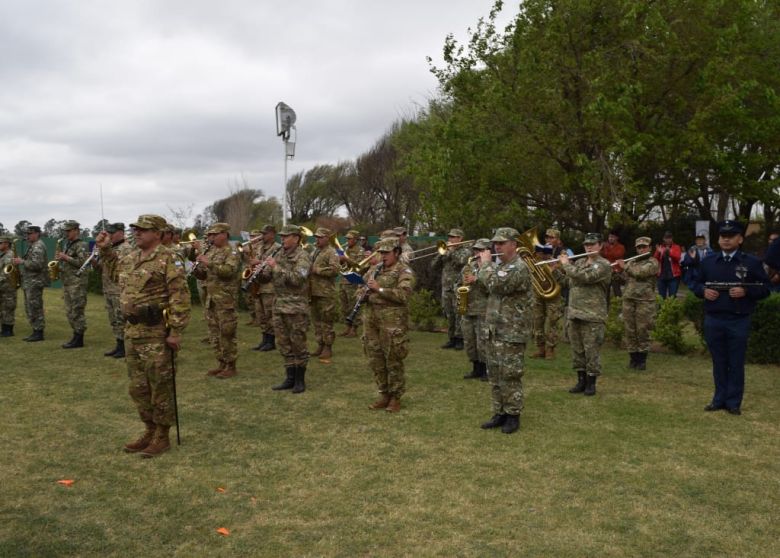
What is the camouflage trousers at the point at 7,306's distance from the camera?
41.1 feet

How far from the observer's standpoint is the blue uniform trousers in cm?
721

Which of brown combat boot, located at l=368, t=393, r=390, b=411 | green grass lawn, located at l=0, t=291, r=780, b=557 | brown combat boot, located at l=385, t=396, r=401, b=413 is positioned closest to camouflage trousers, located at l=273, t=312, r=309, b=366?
green grass lawn, located at l=0, t=291, r=780, b=557

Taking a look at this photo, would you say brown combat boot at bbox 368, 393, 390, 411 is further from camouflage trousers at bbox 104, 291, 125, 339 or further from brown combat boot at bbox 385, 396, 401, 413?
camouflage trousers at bbox 104, 291, 125, 339

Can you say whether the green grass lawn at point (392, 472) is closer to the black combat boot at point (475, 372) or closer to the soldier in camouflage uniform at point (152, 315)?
the black combat boot at point (475, 372)

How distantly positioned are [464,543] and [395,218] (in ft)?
124

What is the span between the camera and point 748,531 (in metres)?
4.51

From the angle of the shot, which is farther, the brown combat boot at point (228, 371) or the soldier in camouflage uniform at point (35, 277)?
the soldier in camouflage uniform at point (35, 277)

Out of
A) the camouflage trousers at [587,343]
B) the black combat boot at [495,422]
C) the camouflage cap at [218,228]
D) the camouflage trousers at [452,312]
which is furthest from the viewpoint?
the camouflage trousers at [452,312]

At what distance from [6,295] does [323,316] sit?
6731 millimetres

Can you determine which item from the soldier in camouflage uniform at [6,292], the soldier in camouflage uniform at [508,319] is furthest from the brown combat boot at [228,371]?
the soldier in camouflage uniform at [6,292]

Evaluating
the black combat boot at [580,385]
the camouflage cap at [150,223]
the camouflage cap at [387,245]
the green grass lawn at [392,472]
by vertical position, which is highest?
the camouflage cap at [150,223]

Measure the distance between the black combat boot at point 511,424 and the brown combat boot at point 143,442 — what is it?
11.5 ft

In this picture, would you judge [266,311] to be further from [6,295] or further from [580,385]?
[580,385]

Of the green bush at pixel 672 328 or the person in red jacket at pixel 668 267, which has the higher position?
the person in red jacket at pixel 668 267
